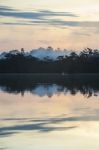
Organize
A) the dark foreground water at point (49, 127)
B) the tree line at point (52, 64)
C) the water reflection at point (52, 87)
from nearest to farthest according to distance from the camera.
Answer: the dark foreground water at point (49, 127), the water reflection at point (52, 87), the tree line at point (52, 64)

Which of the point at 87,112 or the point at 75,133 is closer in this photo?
the point at 75,133

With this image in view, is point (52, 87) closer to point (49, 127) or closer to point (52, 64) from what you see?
point (49, 127)

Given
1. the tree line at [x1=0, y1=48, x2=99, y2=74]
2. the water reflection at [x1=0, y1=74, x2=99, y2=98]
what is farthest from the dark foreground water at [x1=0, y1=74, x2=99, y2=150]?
the tree line at [x1=0, y1=48, x2=99, y2=74]

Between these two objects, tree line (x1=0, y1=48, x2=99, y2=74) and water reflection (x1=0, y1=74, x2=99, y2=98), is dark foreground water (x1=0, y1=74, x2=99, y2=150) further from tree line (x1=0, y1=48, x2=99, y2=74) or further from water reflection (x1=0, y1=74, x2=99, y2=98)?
tree line (x1=0, y1=48, x2=99, y2=74)

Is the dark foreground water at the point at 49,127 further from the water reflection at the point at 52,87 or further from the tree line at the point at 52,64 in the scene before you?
the tree line at the point at 52,64

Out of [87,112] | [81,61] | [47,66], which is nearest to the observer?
[87,112]

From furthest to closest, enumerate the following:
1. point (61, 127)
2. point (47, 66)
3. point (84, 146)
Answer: point (47, 66), point (61, 127), point (84, 146)

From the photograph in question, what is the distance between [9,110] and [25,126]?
462 cm

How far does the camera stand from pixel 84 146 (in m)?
10.6

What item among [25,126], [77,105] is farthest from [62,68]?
[25,126]

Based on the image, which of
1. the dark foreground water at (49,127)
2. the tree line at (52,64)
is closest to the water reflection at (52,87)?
the dark foreground water at (49,127)

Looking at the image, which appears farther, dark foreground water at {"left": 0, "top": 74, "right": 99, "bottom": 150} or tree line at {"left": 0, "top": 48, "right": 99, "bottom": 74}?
tree line at {"left": 0, "top": 48, "right": 99, "bottom": 74}

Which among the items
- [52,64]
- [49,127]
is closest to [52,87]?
[49,127]

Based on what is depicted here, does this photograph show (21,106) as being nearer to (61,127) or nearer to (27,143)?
(61,127)
